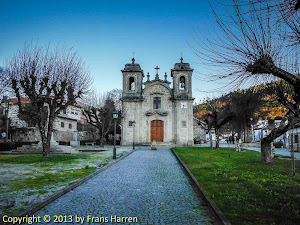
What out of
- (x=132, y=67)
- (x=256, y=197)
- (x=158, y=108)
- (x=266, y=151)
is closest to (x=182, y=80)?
(x=158, y=108)

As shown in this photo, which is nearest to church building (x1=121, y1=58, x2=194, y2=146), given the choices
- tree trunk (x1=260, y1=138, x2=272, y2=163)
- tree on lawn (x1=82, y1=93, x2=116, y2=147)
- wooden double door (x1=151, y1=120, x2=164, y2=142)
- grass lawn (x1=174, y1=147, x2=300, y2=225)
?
wooden double door (x1=151, y1=120, x2=164, y2=142)

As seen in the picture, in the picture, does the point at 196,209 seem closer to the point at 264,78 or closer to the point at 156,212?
the point at 156,212

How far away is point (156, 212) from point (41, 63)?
1376 cm

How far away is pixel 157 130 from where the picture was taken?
3481cm

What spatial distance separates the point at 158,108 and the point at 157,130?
350 cm

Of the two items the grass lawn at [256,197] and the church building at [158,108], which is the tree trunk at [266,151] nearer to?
the grass lawn at [256,197]

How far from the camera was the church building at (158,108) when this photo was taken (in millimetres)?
34281

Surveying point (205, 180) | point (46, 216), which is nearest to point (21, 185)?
point (46, 216)

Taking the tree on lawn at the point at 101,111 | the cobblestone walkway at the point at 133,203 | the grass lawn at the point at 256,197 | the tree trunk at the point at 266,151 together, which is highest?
the tree on lawn at the point at 101,111

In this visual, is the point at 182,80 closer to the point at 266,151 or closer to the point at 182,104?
the point at 182,104

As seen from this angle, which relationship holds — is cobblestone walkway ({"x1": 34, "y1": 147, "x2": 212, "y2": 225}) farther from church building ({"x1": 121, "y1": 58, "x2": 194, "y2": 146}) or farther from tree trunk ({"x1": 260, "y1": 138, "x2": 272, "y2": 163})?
church building ({"x1": 121, "y1": 58, "x2": 194, "y2": 146})

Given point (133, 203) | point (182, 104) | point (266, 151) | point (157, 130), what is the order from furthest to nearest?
point (182, 104)
point (157, 130)
point (266, 151)
point (133, 203)

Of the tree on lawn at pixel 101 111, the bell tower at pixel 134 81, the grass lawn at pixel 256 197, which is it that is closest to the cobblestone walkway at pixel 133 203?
the grass lawn at pixel 256 197

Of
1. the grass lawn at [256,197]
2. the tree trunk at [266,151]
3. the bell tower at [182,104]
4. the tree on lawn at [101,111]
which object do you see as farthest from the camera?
the bell tower at [182,104]
